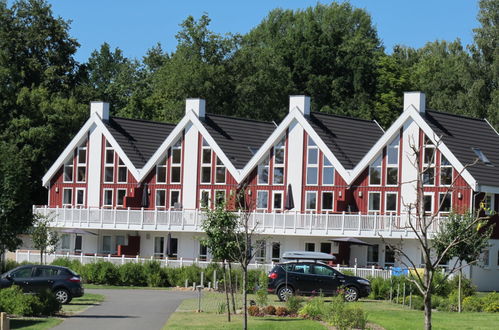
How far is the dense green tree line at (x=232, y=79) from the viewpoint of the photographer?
83.6m

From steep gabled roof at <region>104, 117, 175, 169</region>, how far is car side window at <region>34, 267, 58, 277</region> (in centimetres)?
3074

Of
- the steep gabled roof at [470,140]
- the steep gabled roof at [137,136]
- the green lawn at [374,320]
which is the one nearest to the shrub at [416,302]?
the green lawn at [374,320]

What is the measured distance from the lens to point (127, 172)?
73.2 m

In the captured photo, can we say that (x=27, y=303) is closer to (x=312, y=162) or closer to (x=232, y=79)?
(x=312, y=162)

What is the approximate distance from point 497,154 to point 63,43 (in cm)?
4143

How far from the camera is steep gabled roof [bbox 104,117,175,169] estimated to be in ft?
242

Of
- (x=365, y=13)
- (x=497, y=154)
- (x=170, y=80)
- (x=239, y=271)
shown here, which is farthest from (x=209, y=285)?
(x=365, y=13)

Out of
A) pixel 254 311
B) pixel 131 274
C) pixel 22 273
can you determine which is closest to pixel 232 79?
pixel 131 274

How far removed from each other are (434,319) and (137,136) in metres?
43.0

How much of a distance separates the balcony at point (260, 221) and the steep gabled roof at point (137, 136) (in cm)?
479

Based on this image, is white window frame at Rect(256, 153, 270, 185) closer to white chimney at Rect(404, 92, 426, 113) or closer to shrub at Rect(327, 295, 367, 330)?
white chimney at Rect(404, 92, 426, 113)

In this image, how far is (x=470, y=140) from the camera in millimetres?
63156

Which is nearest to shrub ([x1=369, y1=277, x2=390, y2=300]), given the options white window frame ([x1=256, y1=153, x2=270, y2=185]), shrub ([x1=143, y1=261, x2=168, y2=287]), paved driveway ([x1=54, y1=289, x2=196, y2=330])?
paved driveway ([x1=54, y1=289, x2=196, y2=330])

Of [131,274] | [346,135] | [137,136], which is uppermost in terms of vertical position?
[137,136]
